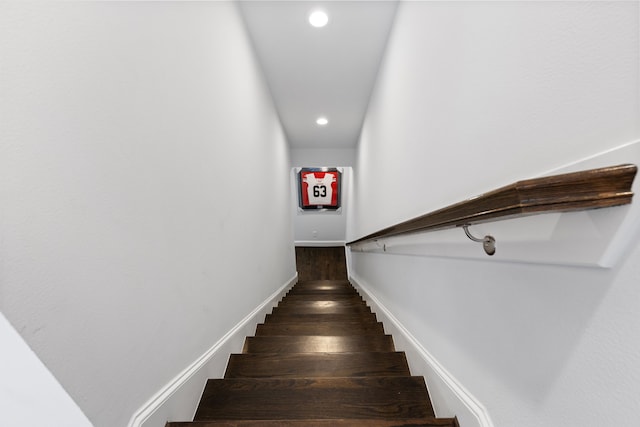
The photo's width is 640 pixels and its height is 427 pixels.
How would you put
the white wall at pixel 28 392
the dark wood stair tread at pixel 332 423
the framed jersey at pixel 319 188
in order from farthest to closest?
the framed jersey at pixel 319 188, the dark wood stair tread at pixel 332 423, the white wall at pixel 28 392

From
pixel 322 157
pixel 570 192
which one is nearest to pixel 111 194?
pixel 570 192

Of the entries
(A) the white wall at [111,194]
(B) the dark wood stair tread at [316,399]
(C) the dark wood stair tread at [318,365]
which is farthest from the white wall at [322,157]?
(B) the dark wood stair tread at [316,399]

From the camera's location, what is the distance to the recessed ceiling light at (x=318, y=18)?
224 cm

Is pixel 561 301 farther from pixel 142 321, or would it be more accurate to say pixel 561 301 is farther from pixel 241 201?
pixel 241 201

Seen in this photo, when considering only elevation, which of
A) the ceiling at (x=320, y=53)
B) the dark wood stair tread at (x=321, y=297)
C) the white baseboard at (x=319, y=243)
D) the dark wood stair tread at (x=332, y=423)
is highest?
the ceiling at (x=320, y=53)

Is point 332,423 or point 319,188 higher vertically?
point 319,188

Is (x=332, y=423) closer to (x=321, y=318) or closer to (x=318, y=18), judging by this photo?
(x=321, y=318)

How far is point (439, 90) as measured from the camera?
1.33 metres

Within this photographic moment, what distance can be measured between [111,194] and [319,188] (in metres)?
6.84

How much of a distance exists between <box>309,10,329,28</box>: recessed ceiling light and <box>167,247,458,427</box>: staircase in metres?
2.51

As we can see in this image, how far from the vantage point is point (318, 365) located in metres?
1.59

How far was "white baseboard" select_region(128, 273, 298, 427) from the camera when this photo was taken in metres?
0.93

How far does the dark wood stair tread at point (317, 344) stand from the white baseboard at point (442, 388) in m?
0.15

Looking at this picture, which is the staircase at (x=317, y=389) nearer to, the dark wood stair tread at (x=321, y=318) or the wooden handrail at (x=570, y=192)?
the dark wood stair tread at (x=321, y=318)
